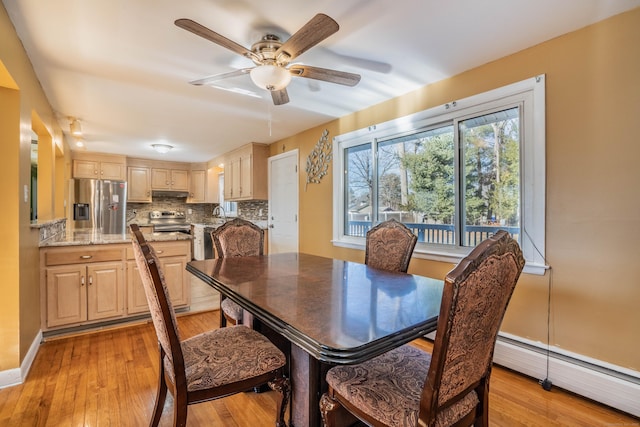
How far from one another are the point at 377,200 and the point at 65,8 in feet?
9.23

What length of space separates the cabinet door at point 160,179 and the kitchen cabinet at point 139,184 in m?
0.08

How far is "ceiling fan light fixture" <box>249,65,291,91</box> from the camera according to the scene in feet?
6.03

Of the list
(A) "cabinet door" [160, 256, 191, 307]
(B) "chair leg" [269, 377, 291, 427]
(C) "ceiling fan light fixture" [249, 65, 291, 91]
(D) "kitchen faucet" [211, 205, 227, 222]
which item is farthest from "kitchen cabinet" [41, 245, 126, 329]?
(D) "kitchen faucet" [211, 205, 227, 222]

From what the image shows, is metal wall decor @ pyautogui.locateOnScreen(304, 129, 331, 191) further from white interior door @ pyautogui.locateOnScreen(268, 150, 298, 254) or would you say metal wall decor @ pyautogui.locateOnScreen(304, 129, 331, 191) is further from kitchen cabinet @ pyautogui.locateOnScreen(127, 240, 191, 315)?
kitchen cabinet @ pyautogui.locateOnScreen(127, 240, 191, 315)

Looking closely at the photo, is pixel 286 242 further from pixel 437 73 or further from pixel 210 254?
pixel 437 73

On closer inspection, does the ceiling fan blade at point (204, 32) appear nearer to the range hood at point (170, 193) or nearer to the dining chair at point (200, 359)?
the dining chair at point (200, 359)

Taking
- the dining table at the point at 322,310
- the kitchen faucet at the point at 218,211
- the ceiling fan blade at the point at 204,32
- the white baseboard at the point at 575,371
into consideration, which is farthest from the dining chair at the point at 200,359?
the kitchen faucet at the point at 218,211

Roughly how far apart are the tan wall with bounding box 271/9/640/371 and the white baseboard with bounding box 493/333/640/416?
0.18ft

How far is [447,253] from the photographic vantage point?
2637mm

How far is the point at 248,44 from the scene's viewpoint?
2.05 meters

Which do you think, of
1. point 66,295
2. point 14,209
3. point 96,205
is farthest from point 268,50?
point 96,205

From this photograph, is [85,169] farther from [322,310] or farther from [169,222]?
[322,310]

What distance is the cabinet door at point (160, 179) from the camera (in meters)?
6.58

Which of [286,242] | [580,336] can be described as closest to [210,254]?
[286,242]
